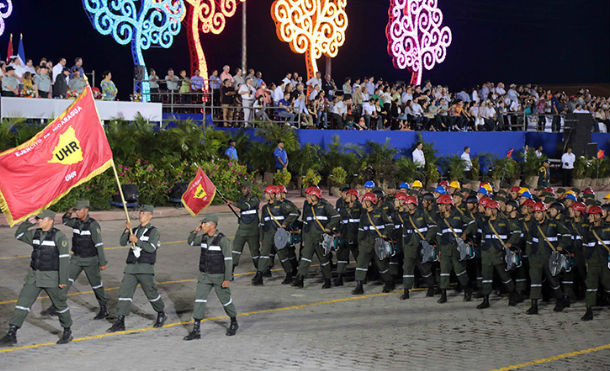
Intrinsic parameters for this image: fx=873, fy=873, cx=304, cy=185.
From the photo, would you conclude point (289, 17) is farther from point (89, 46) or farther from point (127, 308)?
point (127, 308)

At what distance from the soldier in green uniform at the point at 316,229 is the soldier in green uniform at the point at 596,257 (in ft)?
14.9

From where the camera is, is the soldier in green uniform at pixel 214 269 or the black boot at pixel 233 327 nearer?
the soldier in green uniform at pixel 214 269

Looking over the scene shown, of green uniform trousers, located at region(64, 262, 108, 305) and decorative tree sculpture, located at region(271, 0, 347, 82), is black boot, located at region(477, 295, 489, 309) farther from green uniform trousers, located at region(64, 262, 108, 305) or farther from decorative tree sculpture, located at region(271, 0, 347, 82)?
decorative tree sculpture, located at region(271, 0, 347, 82)

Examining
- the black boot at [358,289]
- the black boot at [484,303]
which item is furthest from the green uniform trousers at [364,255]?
the black boot at [484,303]

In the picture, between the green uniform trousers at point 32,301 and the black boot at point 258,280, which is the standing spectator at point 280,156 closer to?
the black boot at point 258,280

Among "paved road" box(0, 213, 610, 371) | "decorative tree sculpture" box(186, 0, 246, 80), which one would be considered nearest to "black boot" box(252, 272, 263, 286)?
"paved road" box(0, 213, 610, 371)

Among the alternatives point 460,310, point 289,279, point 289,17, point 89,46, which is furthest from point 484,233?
point 89,46

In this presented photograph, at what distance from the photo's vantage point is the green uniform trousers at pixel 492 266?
15.0 m

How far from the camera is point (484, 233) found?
598 inches

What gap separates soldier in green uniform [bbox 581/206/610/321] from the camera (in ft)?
46.4

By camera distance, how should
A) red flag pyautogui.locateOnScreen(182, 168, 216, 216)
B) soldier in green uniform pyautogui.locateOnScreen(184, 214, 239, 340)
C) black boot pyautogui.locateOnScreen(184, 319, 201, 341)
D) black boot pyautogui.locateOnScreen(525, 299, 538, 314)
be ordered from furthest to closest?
red flag pyautogui.locateOnScreen(182, 168, 216, 216)
black boot pyautogui.locateOnScreen(525, 299, 538, 314)
soldier in green uniform pyautogui.locateOnScreen(184, 214, 239, 340)
black boot pyautogui.locateOnScreen(184, 319, 201, 341)

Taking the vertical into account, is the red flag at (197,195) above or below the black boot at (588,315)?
above

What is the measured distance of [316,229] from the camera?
53.4ft

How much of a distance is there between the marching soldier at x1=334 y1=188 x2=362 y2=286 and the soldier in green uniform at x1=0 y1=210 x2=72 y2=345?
5.98 meters
